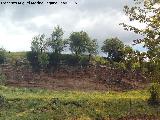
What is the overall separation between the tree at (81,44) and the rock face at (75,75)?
6.55 meters

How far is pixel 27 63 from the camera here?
95938 mm

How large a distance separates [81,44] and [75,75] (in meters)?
11.2

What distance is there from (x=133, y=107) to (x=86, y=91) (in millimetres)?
18984

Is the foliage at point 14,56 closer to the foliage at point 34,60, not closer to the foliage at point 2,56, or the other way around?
the foliage at point 2,56

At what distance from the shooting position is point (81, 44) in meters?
100

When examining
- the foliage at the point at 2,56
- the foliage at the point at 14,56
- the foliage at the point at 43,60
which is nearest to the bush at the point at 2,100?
the foliage at the point at 43,60

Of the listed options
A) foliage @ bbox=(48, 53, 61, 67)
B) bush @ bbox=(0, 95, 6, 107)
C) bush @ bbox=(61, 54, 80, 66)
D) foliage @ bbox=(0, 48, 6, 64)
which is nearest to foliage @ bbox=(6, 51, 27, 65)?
foliage @ bbox=(0, 48, 6, 64)

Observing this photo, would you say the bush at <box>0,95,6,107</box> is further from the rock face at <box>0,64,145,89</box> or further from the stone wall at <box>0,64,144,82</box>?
the stone wall at <box>0,64,144,82</box>

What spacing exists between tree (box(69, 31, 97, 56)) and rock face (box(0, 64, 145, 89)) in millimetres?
6549

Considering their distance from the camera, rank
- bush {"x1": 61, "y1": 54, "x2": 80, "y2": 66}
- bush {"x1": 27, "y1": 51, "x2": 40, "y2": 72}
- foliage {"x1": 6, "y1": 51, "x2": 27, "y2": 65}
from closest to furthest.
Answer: bush {"x1": 27, "y1": 51, "x2": 40, "y2": 72} → foliage {"x1": 6, "y1": 51, "x2": 27, "y2": 65} → bush {"x1": 61, "y1": 54, "x2": 80, "y2": 66}

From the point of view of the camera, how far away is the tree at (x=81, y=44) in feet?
329

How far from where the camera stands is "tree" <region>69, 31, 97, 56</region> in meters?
100

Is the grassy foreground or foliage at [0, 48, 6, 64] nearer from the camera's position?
the grassy foreground

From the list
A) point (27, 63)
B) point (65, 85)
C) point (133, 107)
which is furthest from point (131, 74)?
point (133, 107)
